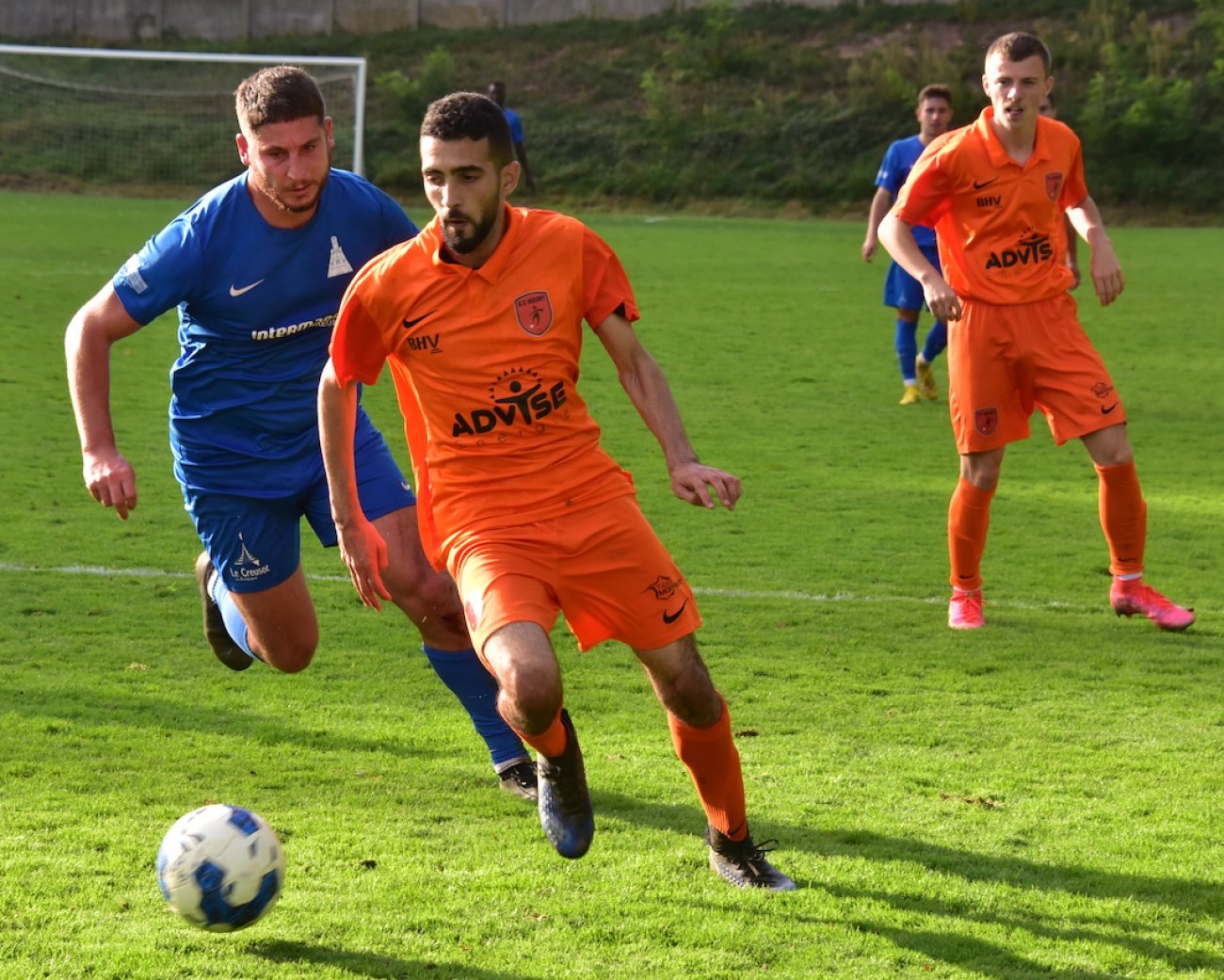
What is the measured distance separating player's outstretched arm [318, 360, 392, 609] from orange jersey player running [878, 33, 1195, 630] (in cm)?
304

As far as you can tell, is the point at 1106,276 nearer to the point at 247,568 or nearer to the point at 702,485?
the point at 702,485

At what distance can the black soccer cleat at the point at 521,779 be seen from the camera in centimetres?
475

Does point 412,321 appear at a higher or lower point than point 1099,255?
higher

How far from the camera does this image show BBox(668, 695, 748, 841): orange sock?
157 inches

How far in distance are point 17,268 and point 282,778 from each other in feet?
49.0

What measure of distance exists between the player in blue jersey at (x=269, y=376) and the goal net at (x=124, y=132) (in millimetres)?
25346

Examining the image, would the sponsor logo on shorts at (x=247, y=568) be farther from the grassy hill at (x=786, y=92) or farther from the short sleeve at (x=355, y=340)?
the grassy hill at (x=786, y=92)

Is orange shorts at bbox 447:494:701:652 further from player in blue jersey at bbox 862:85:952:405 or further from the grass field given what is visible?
player in blue jersey at bbox 862:85:952:405

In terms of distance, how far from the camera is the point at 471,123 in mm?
3822

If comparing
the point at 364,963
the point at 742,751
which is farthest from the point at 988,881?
the point at 364,963

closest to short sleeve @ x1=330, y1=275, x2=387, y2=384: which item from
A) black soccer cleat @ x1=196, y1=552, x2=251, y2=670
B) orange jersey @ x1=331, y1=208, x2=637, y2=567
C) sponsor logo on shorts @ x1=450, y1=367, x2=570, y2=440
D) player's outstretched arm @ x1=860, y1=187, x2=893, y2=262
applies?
orange jersey @ x1=331, y1=208, x2=637, y2=567

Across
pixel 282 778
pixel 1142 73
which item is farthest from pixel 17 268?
pixel 1142 73

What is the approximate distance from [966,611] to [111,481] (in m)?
3.72

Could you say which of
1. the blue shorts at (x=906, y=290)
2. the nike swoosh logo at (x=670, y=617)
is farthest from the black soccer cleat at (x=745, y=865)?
the blue shorts at (x=906, y=290)
